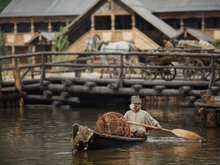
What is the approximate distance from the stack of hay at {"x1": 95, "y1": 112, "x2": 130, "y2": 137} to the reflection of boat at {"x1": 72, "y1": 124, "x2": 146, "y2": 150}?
18 cm

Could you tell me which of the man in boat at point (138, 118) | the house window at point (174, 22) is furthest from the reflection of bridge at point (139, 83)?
the house window at point (174, 22)

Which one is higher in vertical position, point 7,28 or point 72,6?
point 72,6

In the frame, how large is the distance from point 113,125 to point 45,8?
41.3m

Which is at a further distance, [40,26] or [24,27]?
[24,27]

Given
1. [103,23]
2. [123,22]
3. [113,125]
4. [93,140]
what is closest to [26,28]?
[103,23]

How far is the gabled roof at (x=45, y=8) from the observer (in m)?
57.9

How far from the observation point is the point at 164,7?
53062mm

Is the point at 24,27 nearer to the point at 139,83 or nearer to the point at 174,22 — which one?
the point at 174,22

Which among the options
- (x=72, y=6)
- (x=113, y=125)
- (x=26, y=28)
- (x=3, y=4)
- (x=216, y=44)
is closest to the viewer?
(x=113, y=125)

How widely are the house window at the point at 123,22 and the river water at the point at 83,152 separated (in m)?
22.9

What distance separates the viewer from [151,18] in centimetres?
4834

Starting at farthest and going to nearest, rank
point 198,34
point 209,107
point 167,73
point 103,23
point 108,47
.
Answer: point 103,23, point 198,34, point 108,47, point 167,73, point 209,107

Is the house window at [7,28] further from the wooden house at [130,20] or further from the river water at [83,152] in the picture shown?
the river water at [83,152]

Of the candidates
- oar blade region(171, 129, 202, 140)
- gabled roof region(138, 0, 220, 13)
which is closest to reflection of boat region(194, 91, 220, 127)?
oar blade region(171, 129, 202, 140)
